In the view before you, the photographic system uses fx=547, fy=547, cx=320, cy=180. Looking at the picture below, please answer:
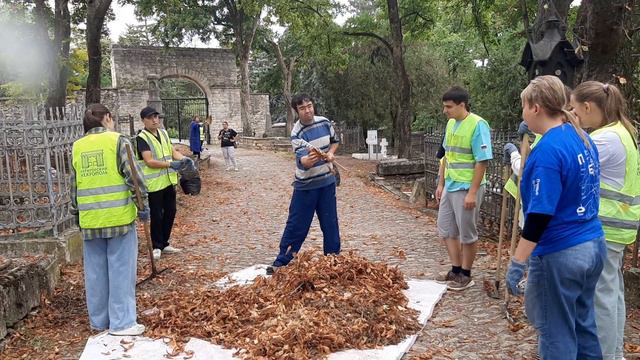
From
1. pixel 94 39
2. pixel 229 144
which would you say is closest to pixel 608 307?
pixel 94 39

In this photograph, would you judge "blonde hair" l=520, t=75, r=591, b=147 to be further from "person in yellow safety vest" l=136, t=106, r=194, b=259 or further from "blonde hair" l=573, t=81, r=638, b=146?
"person in yellow safety vest" l=136, t=106, r=194, b=259

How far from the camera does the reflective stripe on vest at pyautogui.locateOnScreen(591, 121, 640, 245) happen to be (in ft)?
11.0

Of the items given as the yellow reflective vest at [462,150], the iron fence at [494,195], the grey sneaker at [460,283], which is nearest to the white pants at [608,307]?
the yellow reflective vest at [462,150]

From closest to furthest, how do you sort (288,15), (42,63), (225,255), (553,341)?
(553,341), (225,255), (42,63), (288,15)

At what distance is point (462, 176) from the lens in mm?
5043

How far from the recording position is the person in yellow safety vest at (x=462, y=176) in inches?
194

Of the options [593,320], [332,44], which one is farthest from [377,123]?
[593,320]

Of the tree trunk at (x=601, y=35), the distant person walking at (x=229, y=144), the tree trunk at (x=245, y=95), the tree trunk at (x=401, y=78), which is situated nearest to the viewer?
the tree trunk at (x=601, y=35)

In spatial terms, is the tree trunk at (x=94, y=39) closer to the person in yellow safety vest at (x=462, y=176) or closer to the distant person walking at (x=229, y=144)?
the distant person walking at (x=229, y=144)

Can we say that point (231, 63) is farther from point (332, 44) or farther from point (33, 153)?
point (33, 153)

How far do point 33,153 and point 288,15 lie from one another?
14.4 metres

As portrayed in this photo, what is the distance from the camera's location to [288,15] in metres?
19.2

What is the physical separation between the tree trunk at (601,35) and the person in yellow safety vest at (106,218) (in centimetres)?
532

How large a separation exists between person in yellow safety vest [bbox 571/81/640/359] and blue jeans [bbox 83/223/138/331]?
347 cm
